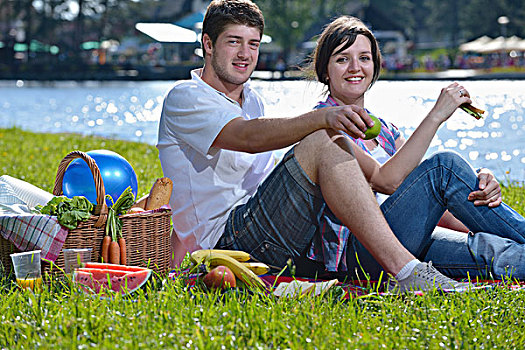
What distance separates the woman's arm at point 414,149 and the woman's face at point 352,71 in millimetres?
577

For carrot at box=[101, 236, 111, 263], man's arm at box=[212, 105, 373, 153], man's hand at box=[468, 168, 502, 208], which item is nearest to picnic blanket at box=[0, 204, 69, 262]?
carrot at box=[101, 236, 111, 263]

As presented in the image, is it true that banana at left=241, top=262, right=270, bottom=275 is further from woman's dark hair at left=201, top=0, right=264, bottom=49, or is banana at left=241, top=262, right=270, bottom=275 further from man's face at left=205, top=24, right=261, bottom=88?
woman's dark hair at left=201, top=0, right=264, bottom=49

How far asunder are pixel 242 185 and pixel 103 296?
1.08 meters

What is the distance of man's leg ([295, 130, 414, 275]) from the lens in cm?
373

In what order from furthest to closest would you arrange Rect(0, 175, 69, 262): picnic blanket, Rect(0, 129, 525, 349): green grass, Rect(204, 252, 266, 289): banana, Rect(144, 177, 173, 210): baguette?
Rect(144, 177, 173, 210): baguette → Rect(0, 175, 69, 262): picnic blanket → Rect(204, 252, 266, 289): banana → Rect(0, 129, 525, 349): green grass

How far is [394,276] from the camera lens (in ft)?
12.3

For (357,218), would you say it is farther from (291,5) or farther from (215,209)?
(291,5)

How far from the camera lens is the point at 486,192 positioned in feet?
12.8

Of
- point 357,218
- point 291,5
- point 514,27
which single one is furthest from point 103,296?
point 514,27

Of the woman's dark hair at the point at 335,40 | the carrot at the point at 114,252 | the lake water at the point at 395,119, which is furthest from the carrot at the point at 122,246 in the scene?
the lake water at the point at 395,119

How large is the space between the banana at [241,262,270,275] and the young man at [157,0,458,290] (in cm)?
11

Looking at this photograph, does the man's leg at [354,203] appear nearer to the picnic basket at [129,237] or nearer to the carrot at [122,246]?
the picnic basket at [129,237]

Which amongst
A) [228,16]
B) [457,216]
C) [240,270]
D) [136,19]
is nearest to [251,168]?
[240,270]

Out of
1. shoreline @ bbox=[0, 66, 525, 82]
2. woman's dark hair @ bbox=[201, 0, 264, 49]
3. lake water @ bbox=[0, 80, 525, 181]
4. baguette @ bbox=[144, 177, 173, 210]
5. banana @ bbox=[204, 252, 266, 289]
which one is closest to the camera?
banana @ bbox=[204, 252, 266, 289]
